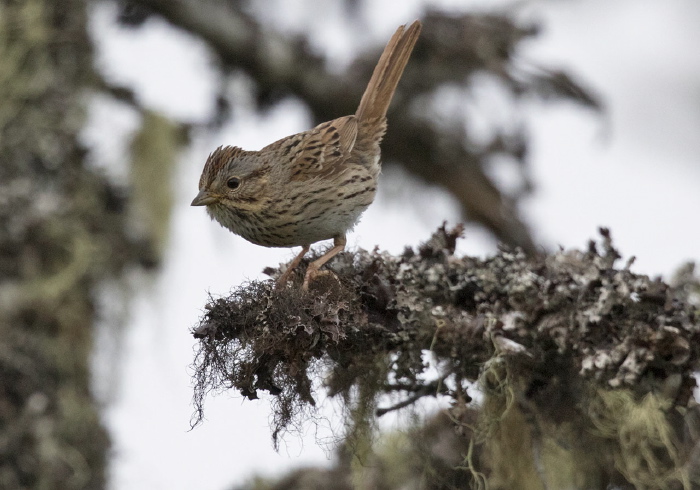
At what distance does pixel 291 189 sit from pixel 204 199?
0.48m

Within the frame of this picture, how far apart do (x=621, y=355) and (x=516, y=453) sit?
758 mm

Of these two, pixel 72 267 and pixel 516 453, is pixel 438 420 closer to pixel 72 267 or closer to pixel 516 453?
pixel 516 453

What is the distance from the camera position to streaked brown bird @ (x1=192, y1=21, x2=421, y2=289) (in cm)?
504

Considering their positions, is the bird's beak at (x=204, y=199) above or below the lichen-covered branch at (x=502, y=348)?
above

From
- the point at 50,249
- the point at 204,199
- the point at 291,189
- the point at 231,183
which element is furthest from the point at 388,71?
the point at 50,249

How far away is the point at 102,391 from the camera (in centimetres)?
630

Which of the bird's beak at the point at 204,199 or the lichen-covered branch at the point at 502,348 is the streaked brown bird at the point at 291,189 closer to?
the bird's beak at the point at 204,199

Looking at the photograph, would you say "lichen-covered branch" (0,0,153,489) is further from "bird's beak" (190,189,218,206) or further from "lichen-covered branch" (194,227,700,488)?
"lichen-covered branch" (194,227,700,488)

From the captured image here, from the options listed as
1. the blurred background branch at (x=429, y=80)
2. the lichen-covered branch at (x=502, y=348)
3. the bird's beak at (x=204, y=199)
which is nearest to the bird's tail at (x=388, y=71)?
the blurred background branch at (x=429, y=80)

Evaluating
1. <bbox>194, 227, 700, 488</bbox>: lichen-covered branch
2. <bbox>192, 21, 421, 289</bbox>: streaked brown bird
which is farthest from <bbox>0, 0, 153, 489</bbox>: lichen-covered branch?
<bbox>194, 227, 700, 488</bbox>: lichen-covered branch

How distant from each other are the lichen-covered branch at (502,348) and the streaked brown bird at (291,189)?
96 cm

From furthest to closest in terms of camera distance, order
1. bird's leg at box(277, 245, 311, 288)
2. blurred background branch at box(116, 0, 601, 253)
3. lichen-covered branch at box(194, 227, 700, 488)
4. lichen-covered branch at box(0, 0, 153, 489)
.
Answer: blurred background branch at box(116, 0, 601, 253) → lichen-covered branch at box(0, 0, 153, 489) → bird's leg at box(277, 245, 311, 288) → lichen-covered branch at box(194, 227, 700, 488)

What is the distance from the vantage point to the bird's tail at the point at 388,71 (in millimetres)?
5844

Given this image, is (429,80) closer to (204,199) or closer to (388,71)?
(388,71)
